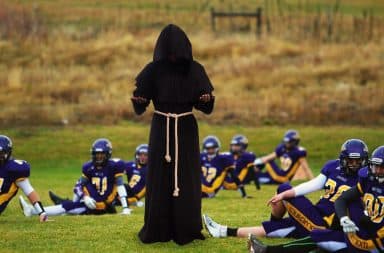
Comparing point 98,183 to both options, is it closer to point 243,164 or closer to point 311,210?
point 311,210

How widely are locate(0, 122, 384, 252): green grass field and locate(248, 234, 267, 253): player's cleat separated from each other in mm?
417

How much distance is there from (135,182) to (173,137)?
895cm

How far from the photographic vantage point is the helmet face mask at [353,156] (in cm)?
1300

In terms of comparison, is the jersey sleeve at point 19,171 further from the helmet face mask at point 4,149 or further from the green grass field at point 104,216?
the green grass field at point 104,216

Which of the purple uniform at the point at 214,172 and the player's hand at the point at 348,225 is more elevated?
the player's hand at the point at 348,225

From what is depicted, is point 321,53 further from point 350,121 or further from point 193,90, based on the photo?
point 193,90

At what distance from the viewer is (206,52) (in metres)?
47.2

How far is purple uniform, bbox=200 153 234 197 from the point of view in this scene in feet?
78.7

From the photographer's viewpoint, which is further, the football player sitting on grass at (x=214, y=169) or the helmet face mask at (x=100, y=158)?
the football player sitting on grass at (x=214, y=169)

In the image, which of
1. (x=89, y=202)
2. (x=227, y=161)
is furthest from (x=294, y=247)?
(x=227, y=161)

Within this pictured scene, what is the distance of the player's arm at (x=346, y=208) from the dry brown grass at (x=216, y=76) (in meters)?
27.5

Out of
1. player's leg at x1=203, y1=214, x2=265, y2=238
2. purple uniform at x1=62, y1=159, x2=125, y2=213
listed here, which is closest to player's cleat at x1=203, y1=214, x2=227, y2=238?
player's leg at x1=203, y1=214, x2=265, y2=238

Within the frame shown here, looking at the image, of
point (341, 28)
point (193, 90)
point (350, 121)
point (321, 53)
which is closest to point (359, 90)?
point (350, 121)

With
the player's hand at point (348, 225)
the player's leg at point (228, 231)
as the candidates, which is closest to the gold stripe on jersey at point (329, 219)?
the player's leg at point (228, 231)
